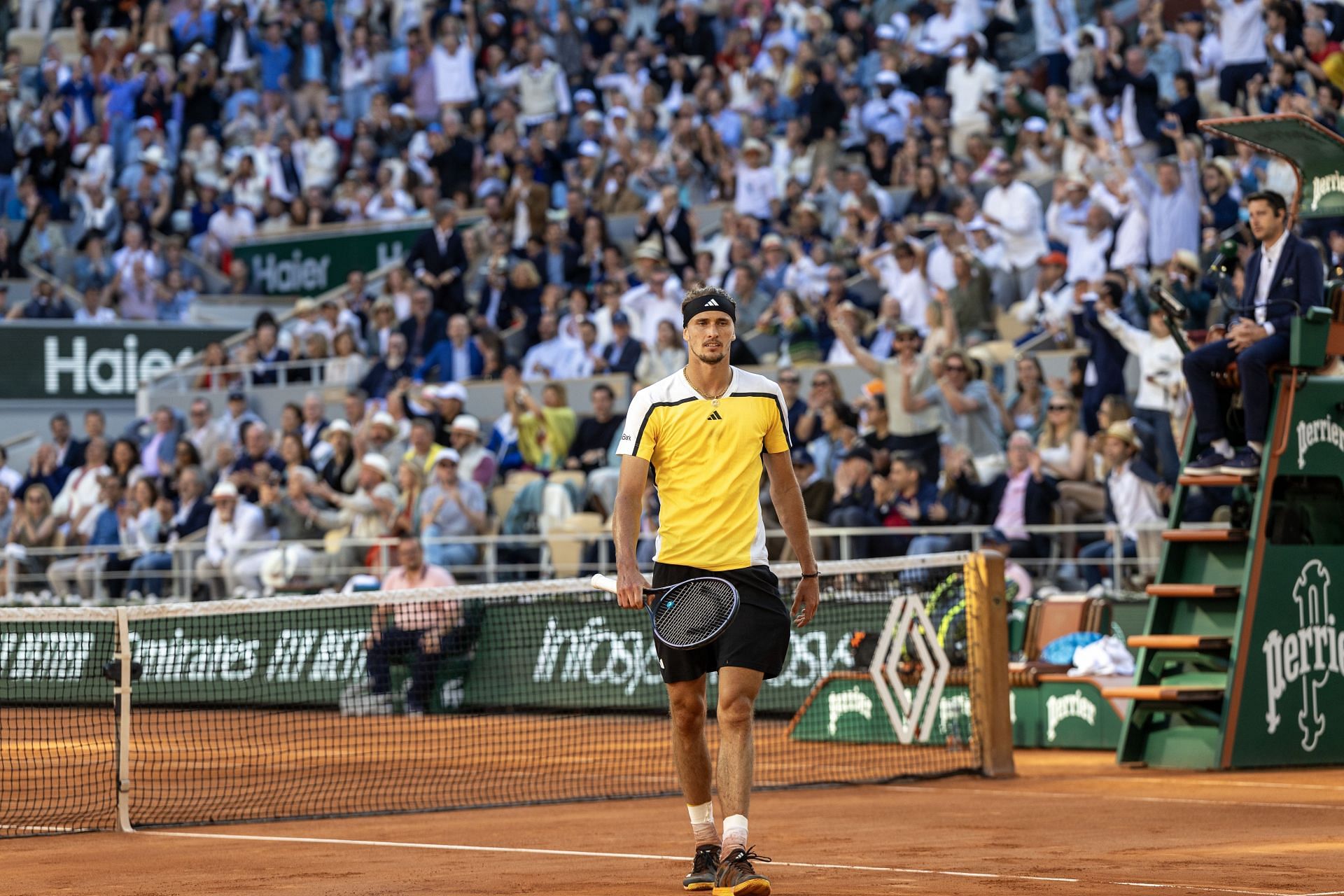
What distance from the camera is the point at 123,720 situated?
10.3 m

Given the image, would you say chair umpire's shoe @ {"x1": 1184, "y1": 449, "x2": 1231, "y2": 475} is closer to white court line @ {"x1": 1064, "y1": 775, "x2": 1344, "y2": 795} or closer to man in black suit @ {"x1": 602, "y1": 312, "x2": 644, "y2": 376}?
white court line @ {"x1": 1064, "y1": 775, "x2": 1344, "y2": 795}

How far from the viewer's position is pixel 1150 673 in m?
12.5

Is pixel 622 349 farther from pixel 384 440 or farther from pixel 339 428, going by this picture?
pixel 339 428

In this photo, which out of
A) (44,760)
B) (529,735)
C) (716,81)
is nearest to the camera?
(44,760)

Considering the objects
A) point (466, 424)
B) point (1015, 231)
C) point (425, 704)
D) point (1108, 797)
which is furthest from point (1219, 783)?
point (466, 424)

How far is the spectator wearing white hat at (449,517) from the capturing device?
59.4 feet

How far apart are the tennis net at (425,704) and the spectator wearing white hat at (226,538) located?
49.1 inches

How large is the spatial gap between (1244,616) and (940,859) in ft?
14.5

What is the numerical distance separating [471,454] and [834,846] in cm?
1111

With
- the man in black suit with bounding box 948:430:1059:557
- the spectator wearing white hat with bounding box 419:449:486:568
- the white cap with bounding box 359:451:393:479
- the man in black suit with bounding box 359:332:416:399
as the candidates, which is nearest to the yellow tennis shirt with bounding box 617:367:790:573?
the man in black suit with bounding box 948:430:1059:557

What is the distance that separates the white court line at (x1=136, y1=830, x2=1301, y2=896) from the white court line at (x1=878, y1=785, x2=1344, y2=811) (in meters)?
3.02

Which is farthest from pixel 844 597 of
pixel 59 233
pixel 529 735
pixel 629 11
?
pixel 59 233

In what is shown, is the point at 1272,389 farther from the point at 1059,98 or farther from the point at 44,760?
the point at 1059,98

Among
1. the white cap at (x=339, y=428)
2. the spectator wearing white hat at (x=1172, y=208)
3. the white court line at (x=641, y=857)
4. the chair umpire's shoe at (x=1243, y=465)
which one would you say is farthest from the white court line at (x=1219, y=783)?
Result: the white cap at (x=339, y=428)
